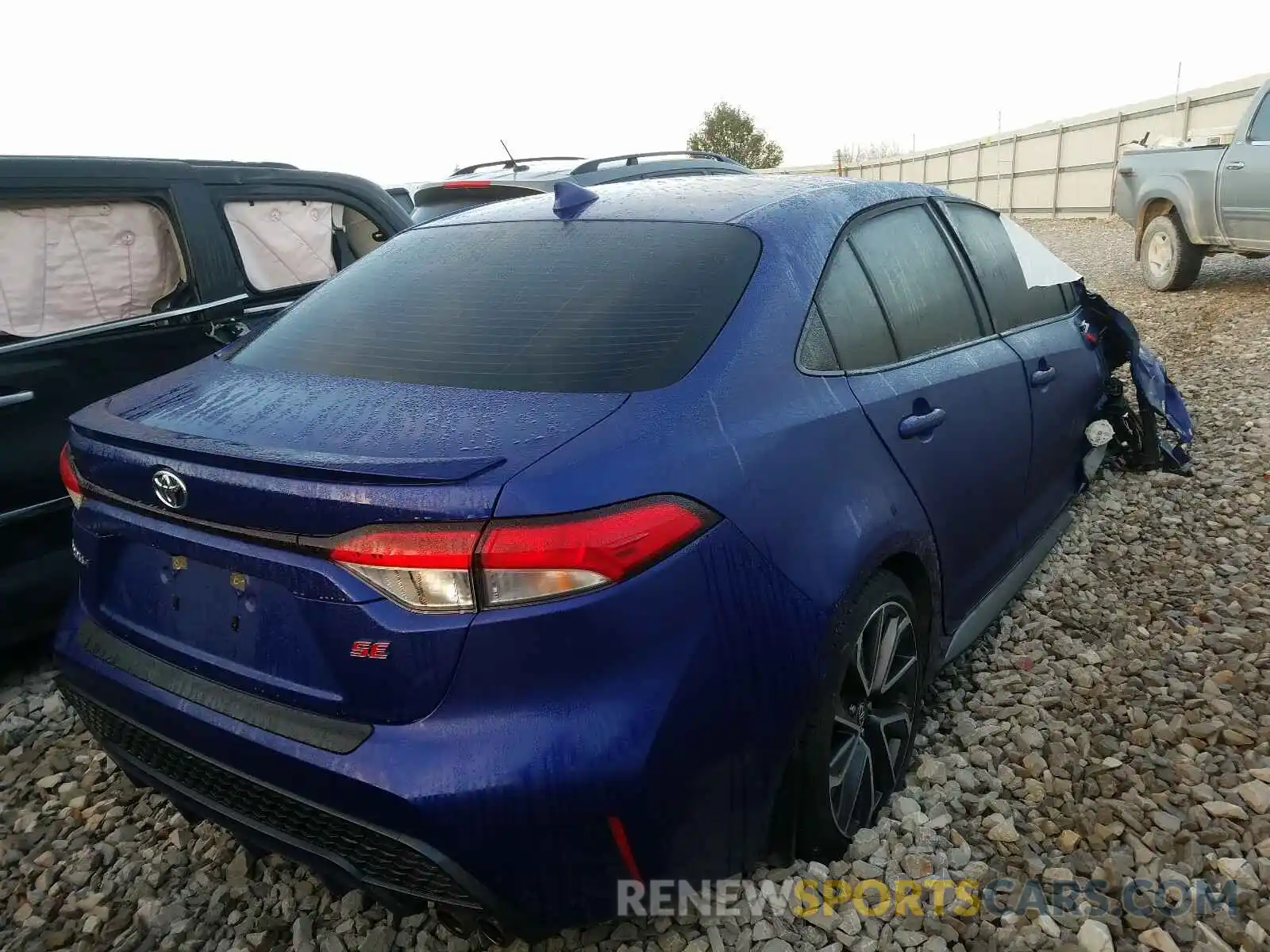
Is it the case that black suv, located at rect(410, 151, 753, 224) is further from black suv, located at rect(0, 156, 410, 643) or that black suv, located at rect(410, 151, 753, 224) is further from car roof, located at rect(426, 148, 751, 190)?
black suv, located at rect(0, 156, 410, 643)

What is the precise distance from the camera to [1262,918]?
1904 mm

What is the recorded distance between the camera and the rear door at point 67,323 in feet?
9.53

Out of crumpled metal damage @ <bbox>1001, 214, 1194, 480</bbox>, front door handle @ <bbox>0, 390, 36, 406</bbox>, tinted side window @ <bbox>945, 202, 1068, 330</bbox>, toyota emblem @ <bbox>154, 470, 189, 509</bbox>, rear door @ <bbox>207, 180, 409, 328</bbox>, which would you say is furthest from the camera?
crumpled metal damage @ <bbox>1001, 214, 1194, 480</bbox>

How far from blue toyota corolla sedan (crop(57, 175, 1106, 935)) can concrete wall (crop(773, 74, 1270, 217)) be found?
17.7 meters

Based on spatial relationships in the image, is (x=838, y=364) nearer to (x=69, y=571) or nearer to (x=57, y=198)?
(x=69, y=571)

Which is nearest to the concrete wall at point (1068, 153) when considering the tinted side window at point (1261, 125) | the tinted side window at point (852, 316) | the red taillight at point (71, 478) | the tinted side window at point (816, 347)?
the tinted side window at point (1261, 125)

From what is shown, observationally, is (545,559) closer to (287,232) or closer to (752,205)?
(752,205)

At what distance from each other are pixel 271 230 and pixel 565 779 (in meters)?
3.25

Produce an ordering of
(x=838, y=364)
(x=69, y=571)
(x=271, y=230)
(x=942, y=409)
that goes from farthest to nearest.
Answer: (x=271, y=230)
(x=69, y=571)
(x=942, y=409)
(x=838, y=364)

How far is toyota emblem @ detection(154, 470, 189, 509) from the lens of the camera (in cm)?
168

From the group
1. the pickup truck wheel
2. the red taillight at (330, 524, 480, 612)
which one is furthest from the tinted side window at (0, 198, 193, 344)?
the pickup truck wheel

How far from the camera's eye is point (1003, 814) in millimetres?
2303

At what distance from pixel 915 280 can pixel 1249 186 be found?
7548mm

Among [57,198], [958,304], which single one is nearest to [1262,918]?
[958,304]
